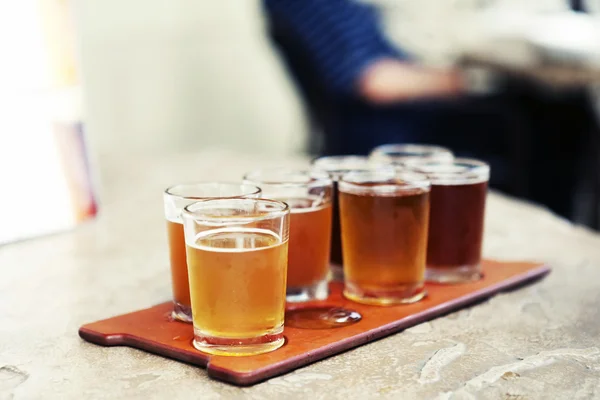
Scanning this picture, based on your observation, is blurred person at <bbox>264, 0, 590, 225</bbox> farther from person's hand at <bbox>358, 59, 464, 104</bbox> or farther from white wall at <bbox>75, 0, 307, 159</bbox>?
white wall at <bbox>75, 0, 307, 159</bbox>

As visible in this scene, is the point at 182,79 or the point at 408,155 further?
the point at 182,79

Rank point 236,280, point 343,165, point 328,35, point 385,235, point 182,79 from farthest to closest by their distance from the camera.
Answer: point 182,79, point 328,35, point 343,165, point 385,235, point 236,280

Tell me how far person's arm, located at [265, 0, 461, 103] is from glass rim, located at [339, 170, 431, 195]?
1.51m

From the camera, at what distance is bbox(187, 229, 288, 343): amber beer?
691 millimetres

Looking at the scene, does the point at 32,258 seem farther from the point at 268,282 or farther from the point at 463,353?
the point at 463,353

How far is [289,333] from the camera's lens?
75 cm

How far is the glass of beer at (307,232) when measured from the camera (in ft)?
2.77

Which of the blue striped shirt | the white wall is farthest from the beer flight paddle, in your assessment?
the white wall

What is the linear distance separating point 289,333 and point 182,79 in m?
2.83

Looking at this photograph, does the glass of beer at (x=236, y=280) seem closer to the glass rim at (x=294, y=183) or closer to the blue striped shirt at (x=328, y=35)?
the glass rim at (x=294, y=183)

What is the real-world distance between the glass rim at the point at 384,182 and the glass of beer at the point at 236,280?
0.15 m

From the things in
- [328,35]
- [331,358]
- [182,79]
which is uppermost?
[328,35]

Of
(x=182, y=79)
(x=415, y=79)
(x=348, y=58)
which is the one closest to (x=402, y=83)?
(x=415, y=79)

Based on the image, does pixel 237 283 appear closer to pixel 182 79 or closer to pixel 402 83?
pixel 402 83
